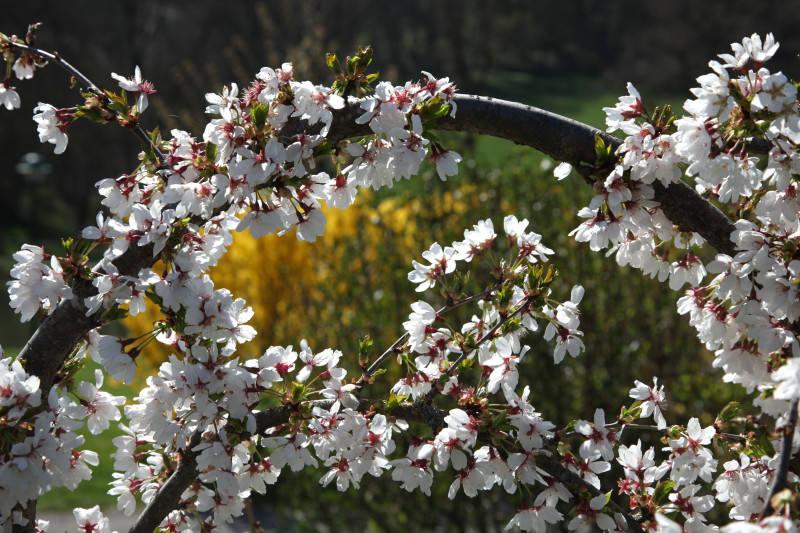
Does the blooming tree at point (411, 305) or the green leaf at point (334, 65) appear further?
the green leaf at point (334, 65)

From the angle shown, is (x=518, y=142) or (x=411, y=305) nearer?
(x=411, y=305)

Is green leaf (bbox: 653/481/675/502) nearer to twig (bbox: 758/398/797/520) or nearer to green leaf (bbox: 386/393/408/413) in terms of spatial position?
twig (bbox: 758/398/797/520)

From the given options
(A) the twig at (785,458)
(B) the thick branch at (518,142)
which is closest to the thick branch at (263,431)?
(B) the thick branch at (518,142)

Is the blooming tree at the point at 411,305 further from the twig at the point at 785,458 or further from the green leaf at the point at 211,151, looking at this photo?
the twig at the point at 785,458

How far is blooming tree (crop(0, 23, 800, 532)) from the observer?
4.30 ft

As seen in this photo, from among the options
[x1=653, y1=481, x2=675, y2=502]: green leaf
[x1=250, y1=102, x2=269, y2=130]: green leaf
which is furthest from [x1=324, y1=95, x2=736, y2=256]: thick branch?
[x1=653, y1=481, x2=675, y2=502]: green leaf

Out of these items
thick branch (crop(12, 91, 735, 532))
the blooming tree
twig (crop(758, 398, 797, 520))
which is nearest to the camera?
twig (crop(758, 398, 797, 520))

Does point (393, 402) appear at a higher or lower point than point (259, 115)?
lower

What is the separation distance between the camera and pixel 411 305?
4.75 ft

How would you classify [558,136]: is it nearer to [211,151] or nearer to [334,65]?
[334,65]

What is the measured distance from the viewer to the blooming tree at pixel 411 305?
51.6 inches

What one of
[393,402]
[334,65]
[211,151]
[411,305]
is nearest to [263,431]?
[393,402]

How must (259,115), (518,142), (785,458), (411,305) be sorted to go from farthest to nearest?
1. (518,142)
2. (411,305)
3. (259,115)
4. (785,458)

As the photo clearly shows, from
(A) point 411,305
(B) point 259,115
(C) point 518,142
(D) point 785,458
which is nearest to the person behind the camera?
(D) point 785,458
